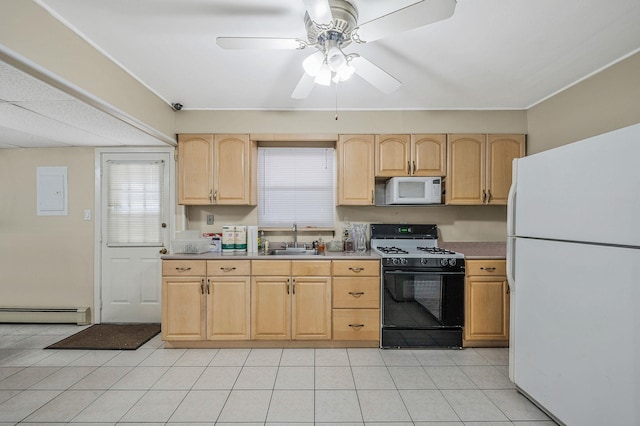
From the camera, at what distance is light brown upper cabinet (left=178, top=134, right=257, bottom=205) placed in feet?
10.5

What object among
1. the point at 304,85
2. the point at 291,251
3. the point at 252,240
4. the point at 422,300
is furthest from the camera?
the point at 291,251

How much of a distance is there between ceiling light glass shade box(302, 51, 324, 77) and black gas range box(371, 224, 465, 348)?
1.77 meters

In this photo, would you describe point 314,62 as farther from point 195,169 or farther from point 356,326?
point 356,326

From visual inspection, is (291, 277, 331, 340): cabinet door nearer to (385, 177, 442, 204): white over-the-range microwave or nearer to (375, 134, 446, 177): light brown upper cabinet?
(385, 177, 442, 204): white over-the-range microwave

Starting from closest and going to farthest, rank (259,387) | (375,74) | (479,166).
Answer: (375,74), (259,387), (479,166)

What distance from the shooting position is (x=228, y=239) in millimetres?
3051

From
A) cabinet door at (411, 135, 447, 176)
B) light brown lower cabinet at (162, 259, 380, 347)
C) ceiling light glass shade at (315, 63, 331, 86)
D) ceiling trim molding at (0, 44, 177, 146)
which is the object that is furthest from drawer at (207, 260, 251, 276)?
cabinet door at (411, 135, 447, 176)

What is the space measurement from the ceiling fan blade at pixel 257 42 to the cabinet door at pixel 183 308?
6.82ft

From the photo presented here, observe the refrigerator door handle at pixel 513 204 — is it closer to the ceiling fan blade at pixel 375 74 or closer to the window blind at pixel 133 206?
the ceiling fan blade at pixel 375 74

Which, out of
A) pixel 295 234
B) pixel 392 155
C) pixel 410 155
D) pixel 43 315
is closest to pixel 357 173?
pixel 392 155

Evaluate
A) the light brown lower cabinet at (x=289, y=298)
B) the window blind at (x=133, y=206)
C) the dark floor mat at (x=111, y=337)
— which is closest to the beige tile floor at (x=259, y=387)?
the dark floor mat at (x=111, y=337)

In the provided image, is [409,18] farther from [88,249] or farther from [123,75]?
[88,249]

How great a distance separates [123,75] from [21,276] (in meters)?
2.92

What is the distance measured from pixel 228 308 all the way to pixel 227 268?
0.38 metres
